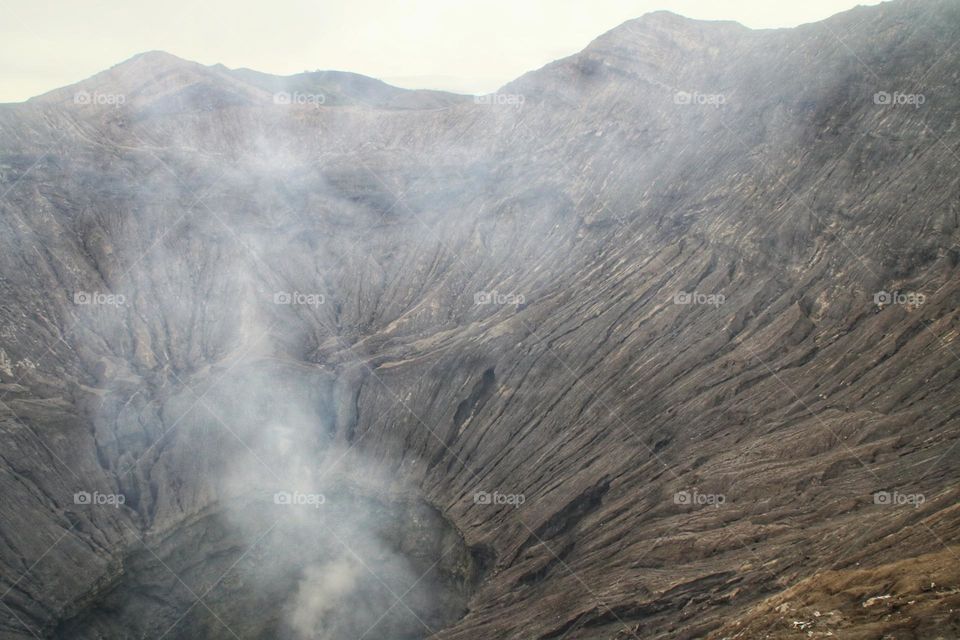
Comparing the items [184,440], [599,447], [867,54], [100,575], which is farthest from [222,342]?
[867,54]

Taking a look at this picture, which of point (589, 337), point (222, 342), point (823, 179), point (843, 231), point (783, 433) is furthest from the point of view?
point (222, 342)

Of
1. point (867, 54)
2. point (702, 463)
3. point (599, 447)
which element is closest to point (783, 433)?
point (702, 463)

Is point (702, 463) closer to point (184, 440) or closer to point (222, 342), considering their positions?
point (184, 440)

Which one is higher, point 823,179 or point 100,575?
point 823,179

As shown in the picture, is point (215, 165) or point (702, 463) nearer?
point (702, 463)

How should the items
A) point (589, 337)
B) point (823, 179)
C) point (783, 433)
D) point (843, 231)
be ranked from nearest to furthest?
point (783, 433), point (843, 231), point (823, 179), point (589, 337)

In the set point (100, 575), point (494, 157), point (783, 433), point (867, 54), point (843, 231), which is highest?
point (867, 54)
